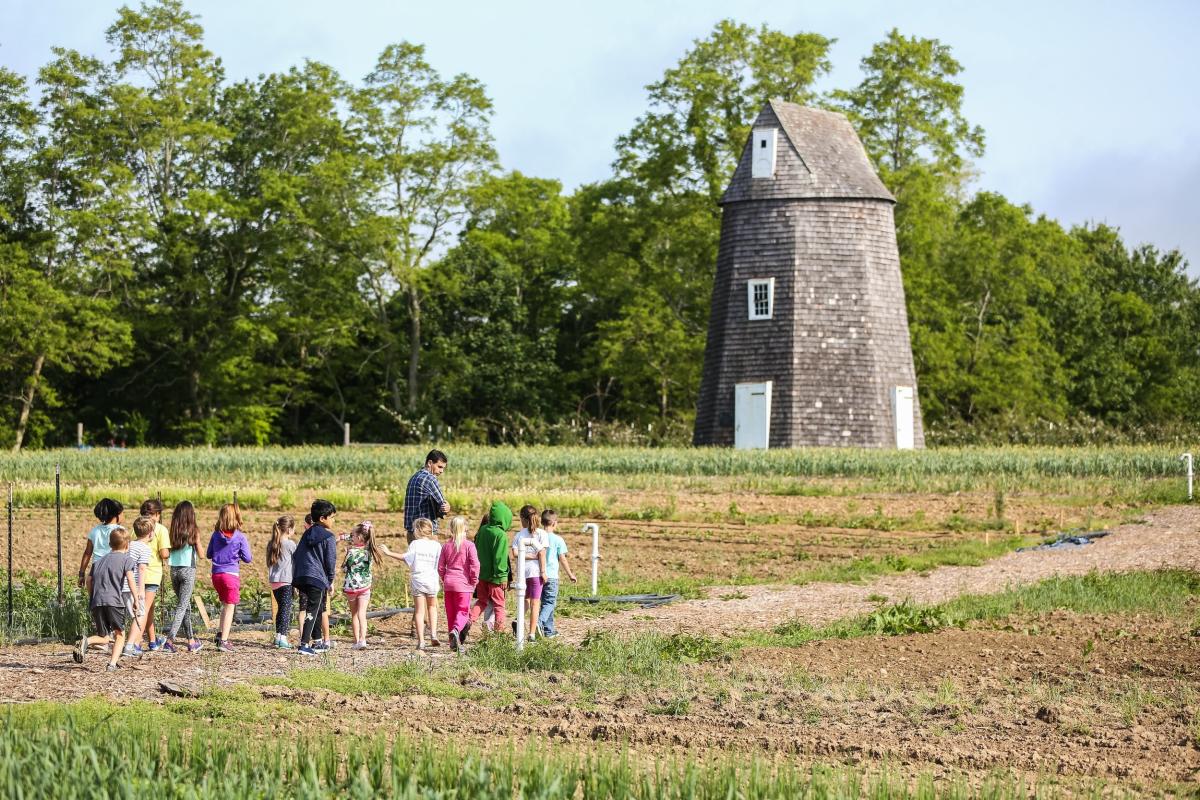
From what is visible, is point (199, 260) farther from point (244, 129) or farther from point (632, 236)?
point (632, 236)

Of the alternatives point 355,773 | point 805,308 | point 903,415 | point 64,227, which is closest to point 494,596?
point 355,773

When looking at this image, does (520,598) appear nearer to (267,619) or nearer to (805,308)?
(267,619)

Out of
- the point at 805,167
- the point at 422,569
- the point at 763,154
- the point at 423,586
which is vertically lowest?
the point at 423,586

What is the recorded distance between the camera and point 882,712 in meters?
11.4

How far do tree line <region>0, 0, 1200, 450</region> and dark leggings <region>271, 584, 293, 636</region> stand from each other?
3255 centimetres

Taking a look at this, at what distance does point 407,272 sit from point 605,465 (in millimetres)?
17816

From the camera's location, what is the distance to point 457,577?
14.3 meters

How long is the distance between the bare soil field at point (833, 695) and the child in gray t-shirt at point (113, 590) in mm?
309

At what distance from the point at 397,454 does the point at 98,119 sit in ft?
58.1

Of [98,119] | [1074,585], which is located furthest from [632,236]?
[1074,585]

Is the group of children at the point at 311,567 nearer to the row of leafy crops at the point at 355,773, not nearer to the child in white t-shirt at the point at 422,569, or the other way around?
the child in white t-shirt at the point at 422,569

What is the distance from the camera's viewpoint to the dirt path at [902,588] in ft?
52.8

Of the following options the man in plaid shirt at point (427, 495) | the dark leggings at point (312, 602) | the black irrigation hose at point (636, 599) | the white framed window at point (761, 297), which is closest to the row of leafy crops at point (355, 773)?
the dark leggings at point (312, 602)

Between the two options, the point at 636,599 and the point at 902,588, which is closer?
the point at 636,599
